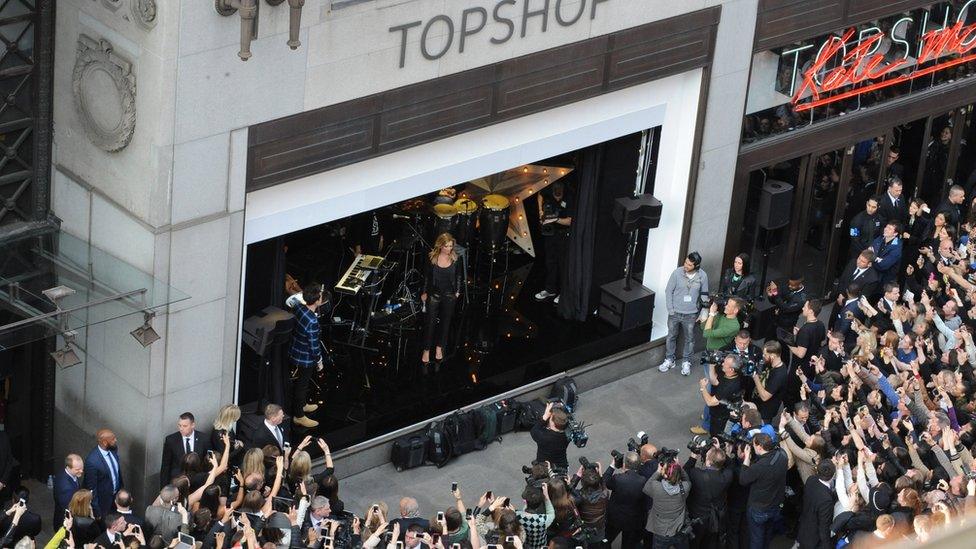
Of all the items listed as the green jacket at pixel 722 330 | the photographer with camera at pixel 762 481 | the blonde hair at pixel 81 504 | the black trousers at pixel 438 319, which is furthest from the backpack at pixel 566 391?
the blonde hair at pixel 81 504

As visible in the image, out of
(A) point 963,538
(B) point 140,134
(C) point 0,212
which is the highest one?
(A) point 963,538

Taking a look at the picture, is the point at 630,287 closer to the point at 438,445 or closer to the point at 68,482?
the point at 438,445

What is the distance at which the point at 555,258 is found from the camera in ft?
58.6

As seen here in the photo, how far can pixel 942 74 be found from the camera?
64.5 feet

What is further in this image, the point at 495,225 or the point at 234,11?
the point at 495,225

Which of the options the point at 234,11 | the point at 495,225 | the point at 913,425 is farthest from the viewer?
the point at 495,225

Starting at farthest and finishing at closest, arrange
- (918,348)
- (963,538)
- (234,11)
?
1. (918,348)
2. (234,11)
3. (963,538)

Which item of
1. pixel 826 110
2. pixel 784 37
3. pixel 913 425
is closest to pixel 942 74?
pixel 826 110

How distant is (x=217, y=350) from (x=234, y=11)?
339 centimetres

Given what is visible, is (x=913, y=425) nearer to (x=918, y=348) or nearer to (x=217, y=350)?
(x=918, y=348)

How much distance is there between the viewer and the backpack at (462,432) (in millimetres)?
15062

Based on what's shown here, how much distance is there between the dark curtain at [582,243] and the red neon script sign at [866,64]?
306cm

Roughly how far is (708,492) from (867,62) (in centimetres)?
832

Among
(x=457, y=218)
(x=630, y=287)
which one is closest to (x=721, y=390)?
(x=630, y=287)
